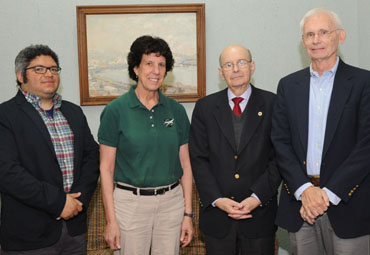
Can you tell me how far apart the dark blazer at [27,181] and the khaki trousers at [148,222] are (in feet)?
1.03

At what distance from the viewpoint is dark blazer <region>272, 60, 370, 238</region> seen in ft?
6.49

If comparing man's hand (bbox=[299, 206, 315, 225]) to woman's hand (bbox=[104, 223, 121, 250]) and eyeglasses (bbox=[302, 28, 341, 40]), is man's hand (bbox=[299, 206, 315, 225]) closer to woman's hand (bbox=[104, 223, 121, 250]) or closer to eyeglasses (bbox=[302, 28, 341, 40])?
eyeglasses (bbox=[302, 28, 341, 40])

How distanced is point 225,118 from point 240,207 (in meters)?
0.54

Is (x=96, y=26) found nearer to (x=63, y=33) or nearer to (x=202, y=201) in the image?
(x=63, y=33)

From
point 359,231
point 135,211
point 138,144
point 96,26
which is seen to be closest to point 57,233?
point 135,211

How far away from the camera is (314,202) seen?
6.52ft

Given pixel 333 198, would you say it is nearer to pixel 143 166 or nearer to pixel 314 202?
pixel 314 202

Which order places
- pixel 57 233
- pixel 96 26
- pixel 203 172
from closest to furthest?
pixel 57 233, pixel 203 172, pixel 96 26

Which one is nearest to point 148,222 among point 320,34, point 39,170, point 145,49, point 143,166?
point 143,166

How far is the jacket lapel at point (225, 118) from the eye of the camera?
2312 mm

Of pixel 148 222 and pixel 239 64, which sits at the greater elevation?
pixel 239 64

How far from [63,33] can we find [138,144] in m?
1.80

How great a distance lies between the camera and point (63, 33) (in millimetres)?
3520

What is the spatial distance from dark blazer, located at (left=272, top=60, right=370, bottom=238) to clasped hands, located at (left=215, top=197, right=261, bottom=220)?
0.62 feet
